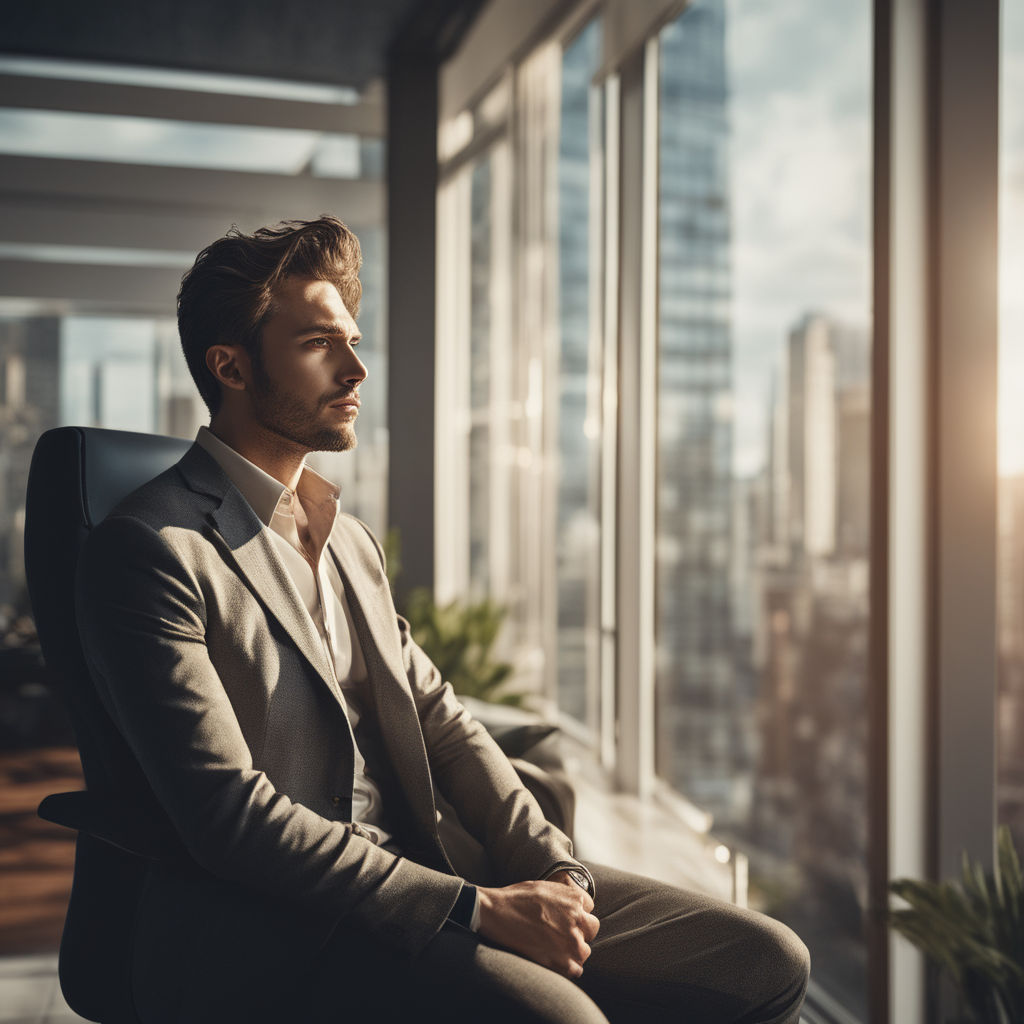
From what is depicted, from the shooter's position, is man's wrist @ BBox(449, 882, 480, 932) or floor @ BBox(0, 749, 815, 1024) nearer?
man's wrist @ BBox(449, 882, 480, 932)

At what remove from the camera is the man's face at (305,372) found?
4.96 ft

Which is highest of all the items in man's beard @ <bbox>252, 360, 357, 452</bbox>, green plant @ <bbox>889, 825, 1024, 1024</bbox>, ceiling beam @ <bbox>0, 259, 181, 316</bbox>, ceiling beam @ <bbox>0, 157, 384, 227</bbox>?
ceiling beam @ <bbox>0, 157, 384, 227</bbox>

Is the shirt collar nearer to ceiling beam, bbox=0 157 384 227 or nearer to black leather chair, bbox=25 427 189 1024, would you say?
black leather chair, bbox=25 427 189 1024

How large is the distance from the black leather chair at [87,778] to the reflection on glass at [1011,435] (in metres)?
1.78

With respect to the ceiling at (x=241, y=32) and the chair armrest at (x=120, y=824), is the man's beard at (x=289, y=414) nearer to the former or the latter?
the chair armrest at (x=120, y=824)

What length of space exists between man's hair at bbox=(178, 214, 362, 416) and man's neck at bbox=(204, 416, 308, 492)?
5cm

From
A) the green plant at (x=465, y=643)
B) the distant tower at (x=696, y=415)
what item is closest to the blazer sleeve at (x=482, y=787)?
the distant tower at (x=696, y=415)

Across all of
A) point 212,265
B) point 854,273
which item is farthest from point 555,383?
point 212,265

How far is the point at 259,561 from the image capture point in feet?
4.61

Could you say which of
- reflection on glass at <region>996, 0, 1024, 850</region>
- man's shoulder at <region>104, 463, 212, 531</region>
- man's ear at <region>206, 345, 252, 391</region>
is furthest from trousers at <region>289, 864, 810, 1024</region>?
reflection on glass at <region>996, 0, 1024, 850</region>

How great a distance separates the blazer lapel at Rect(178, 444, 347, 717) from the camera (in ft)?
4.50

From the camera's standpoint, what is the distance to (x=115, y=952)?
54.5 inches

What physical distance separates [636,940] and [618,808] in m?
2.75

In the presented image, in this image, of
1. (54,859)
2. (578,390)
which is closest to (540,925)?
(54,859)
